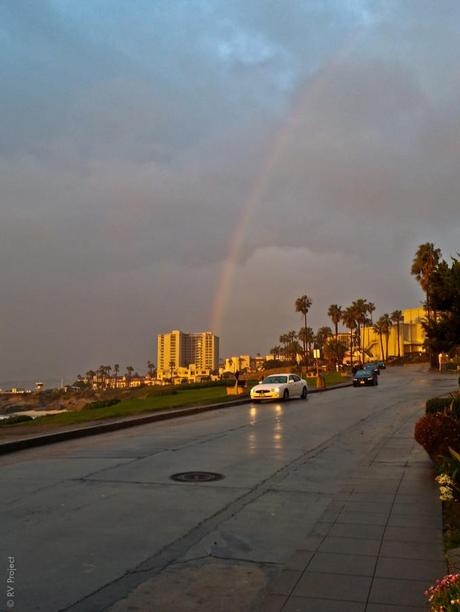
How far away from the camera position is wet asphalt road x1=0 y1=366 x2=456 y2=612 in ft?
18.2

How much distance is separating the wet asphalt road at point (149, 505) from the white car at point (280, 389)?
13.6 m

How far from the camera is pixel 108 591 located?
5.09 metres

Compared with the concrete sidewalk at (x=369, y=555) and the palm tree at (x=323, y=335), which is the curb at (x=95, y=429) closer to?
the concrete sidewalk at (x=369, y=555)

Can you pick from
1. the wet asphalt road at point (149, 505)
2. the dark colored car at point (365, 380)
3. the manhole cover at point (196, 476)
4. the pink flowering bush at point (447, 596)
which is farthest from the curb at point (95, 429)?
the dark colored car at point (365, 380)

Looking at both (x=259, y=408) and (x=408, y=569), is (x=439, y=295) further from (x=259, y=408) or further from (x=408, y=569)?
(x=408, y=569)

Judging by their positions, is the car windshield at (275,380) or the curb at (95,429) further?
the car windshield at (275,380)

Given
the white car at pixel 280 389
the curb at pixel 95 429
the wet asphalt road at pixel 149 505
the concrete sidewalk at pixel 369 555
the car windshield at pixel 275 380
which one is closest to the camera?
the concrete sidewalk at pixel 369 555

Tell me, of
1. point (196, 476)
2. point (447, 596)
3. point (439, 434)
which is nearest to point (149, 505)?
point (196, 476)

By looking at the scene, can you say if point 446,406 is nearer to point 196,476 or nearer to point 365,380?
point 196,476

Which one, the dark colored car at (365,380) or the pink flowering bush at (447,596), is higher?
the pink flowering bush at (447,596)

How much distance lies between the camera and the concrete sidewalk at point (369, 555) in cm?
463

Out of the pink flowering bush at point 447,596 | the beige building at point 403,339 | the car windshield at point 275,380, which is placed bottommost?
the car windshield at point 275,380

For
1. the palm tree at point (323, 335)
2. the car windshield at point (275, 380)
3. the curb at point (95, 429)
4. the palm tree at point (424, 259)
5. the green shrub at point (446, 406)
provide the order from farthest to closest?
1. the palm tree at point (323, 335)
2. the palm tree at point (424, 259)
3. the car windshield at point (275, 380)
4. the curb at point (95, 429)
5. the green shrub at point (446, 406)

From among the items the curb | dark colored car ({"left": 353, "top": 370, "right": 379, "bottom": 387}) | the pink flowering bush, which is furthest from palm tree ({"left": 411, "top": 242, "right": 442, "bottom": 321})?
the pink flowering bush
